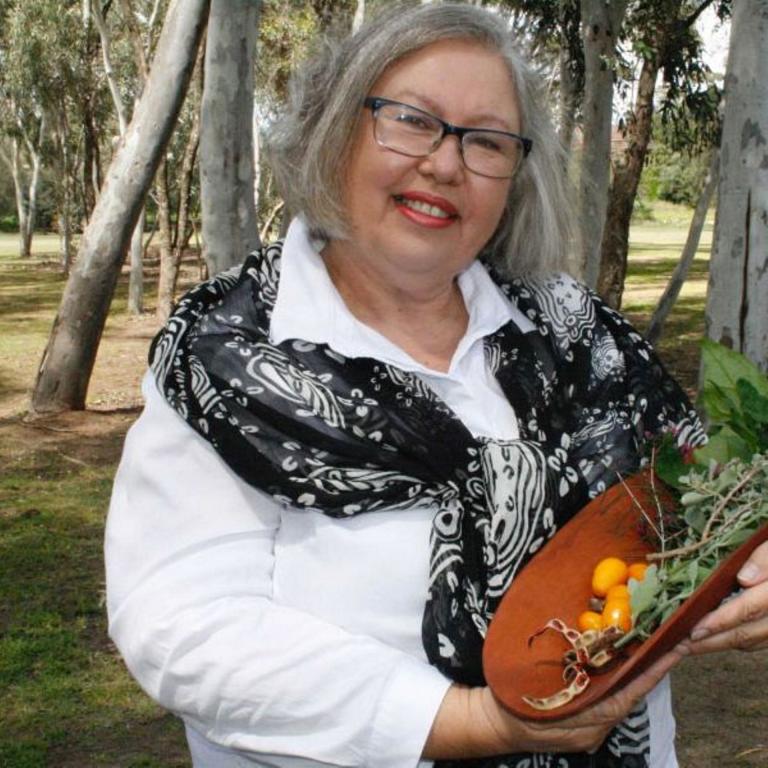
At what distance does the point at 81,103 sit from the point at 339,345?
2579 centimetres

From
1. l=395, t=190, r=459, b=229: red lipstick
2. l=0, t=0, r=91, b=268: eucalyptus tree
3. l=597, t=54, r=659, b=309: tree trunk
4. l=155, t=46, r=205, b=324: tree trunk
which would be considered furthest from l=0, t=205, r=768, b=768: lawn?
l=0, t=0, r=91, b=268: eucalyptus tree

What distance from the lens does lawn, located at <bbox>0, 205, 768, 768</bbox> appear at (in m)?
4.18

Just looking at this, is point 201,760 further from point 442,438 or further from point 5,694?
point 5,694

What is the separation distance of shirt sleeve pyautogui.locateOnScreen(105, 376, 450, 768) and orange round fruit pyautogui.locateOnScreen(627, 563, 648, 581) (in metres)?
0.32

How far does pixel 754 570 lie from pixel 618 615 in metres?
0.21

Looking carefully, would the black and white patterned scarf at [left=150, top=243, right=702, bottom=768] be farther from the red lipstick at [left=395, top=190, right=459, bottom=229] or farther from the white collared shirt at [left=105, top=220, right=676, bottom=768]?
the red lipstick at [left=395, top=190, right=459, bottom=229]

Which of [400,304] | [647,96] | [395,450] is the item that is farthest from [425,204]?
[647,96]

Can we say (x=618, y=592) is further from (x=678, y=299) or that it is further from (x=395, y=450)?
(x=678, y=299)

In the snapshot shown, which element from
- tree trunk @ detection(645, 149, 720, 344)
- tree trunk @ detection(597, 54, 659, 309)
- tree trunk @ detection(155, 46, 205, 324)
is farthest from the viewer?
tree trunk @ detection(597, 54, 659, 309)

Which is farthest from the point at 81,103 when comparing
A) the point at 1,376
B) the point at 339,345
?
the point at 339,345

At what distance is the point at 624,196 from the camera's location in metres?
16.1

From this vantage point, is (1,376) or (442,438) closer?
(442,438)

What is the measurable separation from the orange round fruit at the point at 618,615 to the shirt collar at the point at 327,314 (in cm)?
50

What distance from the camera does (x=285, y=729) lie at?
163 cm
